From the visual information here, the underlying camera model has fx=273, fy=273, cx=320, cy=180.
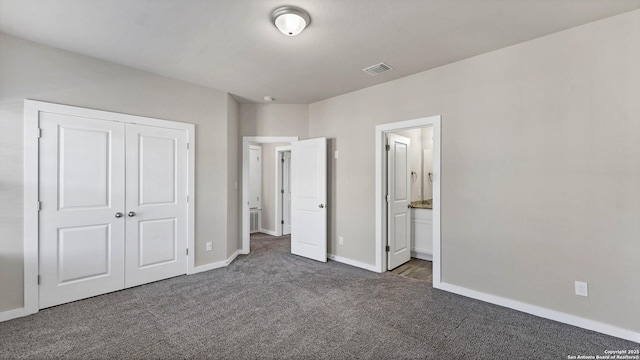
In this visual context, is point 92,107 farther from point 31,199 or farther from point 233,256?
point 233,256

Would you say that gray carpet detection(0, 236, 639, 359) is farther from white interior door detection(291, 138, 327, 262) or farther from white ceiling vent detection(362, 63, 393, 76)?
white ceiling vent detection(362, 63, 393, 76)

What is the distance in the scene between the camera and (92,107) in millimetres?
3002

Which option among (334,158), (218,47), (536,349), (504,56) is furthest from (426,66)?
(536,349)

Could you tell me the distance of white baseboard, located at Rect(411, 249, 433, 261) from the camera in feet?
14.7

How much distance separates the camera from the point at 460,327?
7.90 feet

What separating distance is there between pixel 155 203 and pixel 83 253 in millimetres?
857

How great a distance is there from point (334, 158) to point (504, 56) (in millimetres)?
2512

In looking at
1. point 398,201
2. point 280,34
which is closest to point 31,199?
point 280,34

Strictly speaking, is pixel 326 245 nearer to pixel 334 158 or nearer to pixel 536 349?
pixel 334 158

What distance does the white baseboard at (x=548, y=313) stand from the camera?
88.4 inches

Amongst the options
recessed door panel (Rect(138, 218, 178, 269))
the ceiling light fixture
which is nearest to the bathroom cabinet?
the ceiling light fixture

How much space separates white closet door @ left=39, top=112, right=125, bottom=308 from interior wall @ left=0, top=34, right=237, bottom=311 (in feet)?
0.58

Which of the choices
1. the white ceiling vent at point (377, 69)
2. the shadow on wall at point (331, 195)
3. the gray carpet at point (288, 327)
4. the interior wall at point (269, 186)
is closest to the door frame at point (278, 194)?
the interior wall at point (269, 186)

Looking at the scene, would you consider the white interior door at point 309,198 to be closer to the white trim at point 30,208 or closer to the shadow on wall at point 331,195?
the shadow on wall at point 331,195
